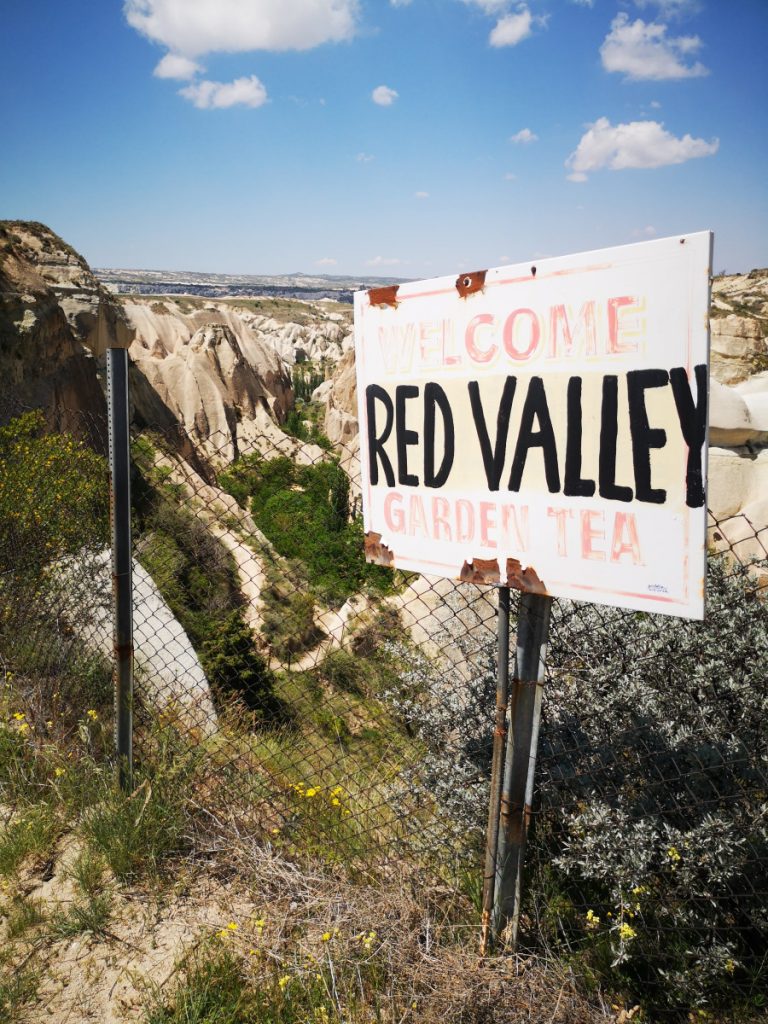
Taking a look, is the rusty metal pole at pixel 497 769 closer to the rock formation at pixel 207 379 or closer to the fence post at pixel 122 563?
the fence post at pixel 122 563

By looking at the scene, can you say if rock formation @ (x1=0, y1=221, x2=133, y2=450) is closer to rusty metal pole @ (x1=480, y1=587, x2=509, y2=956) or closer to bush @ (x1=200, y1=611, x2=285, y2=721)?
bush @ (x1=200, y1=611, x2=285, y2=721)

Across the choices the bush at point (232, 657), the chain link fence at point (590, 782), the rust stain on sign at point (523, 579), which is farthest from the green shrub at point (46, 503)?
the bush at point (232, 657)

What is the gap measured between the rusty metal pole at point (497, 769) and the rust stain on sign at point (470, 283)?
816mm

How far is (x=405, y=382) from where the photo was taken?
1.82m

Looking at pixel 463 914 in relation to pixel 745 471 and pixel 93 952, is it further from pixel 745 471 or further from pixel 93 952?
pixel 745 471

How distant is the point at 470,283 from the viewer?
1.65 meters

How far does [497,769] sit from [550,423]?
1042 millimetres

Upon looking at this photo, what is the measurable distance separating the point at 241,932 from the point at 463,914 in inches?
29.1

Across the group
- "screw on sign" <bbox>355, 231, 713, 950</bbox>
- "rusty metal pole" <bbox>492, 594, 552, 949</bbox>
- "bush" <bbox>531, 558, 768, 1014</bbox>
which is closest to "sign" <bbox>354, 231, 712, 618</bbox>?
"screw on sign" <bbox>355, 231, 713, 950</bbox>

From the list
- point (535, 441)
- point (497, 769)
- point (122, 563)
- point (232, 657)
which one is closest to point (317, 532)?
point (232, 657)

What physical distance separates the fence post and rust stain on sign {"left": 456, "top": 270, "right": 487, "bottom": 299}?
4.62 feet

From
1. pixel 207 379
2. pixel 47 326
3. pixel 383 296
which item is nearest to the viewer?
pixel 383 296

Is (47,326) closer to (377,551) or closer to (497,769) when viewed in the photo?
(377,551)

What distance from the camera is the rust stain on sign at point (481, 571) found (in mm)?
1689
